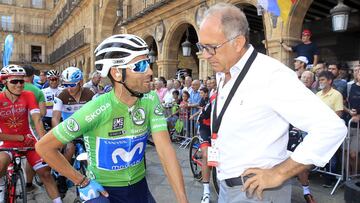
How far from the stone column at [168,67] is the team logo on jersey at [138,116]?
13948 millimetres

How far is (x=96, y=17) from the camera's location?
2805cm

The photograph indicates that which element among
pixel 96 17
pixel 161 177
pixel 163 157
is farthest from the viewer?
pixel 96 17

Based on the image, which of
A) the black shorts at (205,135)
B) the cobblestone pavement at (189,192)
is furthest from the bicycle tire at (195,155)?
the black shorts at (205,135)

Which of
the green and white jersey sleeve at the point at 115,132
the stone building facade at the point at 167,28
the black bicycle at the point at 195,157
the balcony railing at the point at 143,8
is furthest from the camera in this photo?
the balcony railing at the point at 143,8

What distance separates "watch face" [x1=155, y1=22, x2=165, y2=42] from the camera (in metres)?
16.2

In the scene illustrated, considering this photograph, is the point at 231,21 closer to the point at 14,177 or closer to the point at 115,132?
the point at 115,132

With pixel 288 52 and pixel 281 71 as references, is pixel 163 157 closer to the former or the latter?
pixel 281 71

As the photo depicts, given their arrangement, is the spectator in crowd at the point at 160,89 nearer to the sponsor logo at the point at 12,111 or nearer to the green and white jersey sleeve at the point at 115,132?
the sponsor logo at the point at 12,111

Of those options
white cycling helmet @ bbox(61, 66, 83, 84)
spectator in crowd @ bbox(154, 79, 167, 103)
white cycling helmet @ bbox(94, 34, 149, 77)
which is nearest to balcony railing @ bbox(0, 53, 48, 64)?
spectator in crowd @ bbox(154, 79, 167, 103)

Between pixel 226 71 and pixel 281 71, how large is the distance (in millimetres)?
323

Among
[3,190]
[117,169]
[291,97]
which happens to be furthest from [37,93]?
[291,97]

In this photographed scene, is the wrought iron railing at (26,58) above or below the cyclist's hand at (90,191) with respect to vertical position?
above

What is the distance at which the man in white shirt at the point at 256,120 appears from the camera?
1636 mm

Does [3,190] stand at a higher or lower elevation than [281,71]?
lower
